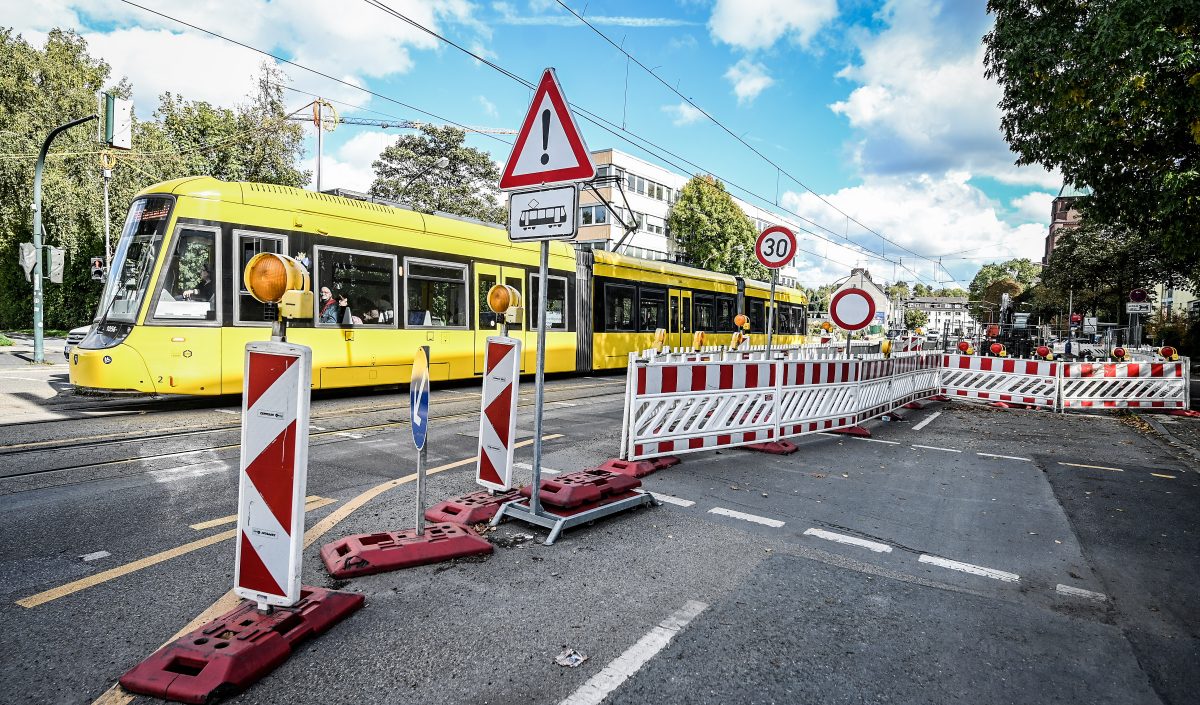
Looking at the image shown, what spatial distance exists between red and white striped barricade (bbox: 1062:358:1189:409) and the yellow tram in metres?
10.4

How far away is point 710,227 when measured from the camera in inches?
1896

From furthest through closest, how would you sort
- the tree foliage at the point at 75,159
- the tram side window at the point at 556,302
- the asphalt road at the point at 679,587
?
the tree foliage at the point at 75,159 < the tram side window at the point at 556,302 < the asphalt road at the point at 679,587

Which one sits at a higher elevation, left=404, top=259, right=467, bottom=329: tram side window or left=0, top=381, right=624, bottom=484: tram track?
left=404, top=259, right=467, bottom=329: tram side window

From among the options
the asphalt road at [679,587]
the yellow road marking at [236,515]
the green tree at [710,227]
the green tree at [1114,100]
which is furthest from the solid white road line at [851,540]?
the green tree at [710,227]

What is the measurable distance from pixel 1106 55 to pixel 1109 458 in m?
5.02

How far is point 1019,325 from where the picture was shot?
31.5m

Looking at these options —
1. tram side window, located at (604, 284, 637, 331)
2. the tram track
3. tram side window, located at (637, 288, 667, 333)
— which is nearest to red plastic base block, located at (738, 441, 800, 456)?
the tram track

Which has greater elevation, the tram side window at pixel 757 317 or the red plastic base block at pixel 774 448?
the tram side window at pixel 757 317

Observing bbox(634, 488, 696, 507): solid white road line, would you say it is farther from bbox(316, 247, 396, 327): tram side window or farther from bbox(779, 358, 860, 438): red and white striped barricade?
bbox(316, 247, 396, 327): tram side window

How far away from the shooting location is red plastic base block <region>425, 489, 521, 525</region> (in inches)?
167

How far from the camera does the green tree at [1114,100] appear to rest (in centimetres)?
722

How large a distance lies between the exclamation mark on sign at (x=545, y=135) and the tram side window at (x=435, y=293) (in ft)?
25.0

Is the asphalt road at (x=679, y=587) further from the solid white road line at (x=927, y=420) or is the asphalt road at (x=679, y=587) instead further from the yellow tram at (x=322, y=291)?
the solid white road line at (x=927, y=420)

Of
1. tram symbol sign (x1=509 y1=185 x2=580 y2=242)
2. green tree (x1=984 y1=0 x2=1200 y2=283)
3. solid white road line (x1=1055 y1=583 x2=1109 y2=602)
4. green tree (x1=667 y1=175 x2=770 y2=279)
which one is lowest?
solid white road line (x1=1055 y1=583 x2=1109 y2=602)
